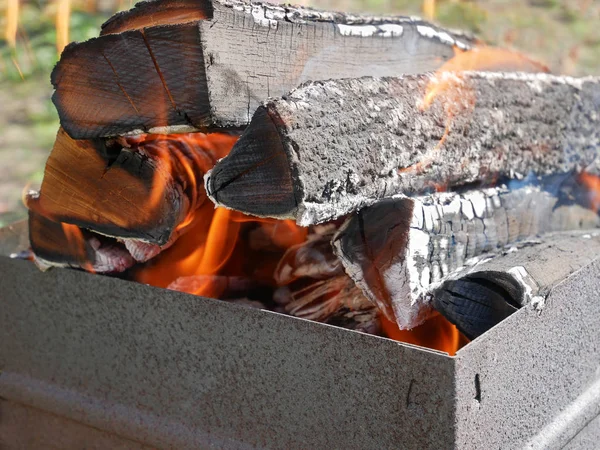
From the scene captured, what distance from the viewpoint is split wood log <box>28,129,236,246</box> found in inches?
68.7

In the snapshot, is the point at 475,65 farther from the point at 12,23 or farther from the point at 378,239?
the point at 12,23

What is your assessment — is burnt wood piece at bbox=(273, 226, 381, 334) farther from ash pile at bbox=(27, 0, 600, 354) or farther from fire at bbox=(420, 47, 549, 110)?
fire at bbox=(420, 47, 549, 110)

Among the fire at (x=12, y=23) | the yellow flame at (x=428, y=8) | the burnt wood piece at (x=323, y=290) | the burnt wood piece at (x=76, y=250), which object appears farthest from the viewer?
the fire at (x=12, y=23)

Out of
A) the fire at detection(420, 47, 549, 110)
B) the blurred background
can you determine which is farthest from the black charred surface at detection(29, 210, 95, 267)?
the blurred background

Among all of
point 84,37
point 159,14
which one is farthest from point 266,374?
point 84,37

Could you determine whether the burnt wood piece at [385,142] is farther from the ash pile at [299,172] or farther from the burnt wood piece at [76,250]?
the burnt wood piece at [76,250]

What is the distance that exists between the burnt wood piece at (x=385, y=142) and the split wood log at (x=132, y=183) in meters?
0.24

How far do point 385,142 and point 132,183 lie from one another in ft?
2.00

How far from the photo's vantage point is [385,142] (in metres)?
1.71

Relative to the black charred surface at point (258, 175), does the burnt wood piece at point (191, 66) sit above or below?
above

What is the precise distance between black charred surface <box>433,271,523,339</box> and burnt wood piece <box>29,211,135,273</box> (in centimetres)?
88

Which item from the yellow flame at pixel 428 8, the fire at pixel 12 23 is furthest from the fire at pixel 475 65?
the fire at pixel 12 23

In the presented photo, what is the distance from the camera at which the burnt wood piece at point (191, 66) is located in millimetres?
1569

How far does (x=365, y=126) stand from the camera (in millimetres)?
1670
